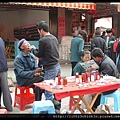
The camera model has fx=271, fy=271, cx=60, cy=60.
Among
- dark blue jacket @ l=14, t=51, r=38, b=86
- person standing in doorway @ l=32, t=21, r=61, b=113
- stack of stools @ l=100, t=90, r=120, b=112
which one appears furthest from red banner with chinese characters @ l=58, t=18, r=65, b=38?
stack of stools @ l=100, t=90, r=120, b=112

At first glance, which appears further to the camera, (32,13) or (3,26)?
(3,26)

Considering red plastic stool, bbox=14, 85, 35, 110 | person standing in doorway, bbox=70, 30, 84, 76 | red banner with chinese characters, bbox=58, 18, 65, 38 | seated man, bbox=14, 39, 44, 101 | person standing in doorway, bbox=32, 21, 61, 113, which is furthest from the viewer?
red banner with chinese characters, bbox=58, 18, 65, 38

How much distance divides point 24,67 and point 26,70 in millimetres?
72

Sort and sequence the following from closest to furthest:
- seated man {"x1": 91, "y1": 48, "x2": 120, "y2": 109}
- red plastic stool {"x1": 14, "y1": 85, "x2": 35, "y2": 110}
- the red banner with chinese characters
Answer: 1. seated man {"x1": 91, "y1": 48, "x2": 120, "y2": 109}
2. red plastic stool {"x1": 14, "y1": 85, "x2": 35, "y2": 110}
3. the red banner with chinese characters

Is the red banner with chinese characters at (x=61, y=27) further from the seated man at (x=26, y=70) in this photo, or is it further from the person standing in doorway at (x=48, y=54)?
the person standing in doorway at (x=48, y=54)

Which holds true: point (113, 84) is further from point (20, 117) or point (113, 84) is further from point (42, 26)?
point (20, 117)

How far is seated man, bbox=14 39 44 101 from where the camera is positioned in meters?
5.25

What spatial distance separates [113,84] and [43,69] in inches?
54.5

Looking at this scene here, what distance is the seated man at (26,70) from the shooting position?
5.25 meters

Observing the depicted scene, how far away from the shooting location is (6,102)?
4832 millimetres

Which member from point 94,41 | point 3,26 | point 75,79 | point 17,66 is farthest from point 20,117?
point 3,26

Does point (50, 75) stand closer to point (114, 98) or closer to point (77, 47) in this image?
point (114, 98)

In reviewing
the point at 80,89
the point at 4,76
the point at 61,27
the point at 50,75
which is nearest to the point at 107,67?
the point at 80,89

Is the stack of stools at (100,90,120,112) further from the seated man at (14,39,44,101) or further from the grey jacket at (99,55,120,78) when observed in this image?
the seated man at (14,39,44,101)
